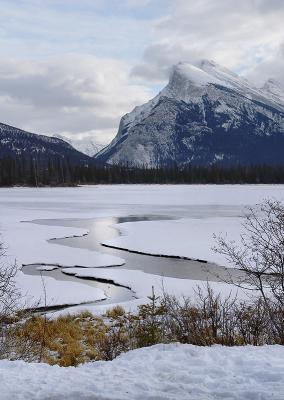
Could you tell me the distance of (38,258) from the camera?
23.0 m

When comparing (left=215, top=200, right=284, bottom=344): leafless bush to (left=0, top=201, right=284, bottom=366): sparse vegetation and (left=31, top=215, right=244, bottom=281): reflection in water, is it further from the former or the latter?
(left=31, top=215, right=244, bottom=281): reflection in water

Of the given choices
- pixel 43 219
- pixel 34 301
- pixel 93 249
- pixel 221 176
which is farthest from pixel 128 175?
pixel 34 301

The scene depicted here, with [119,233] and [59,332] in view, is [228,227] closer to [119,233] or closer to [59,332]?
[119,233]

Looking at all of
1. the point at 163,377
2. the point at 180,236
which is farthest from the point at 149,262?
the point at 163,377

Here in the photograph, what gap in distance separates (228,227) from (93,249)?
1025 centimetres

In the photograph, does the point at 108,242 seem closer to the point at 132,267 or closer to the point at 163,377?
the point at 132,267

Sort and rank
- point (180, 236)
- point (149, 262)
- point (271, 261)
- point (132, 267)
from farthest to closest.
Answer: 1. point (180, 236)
2. point (149, 262)
3. point (132, 267)
4. point (271, 261)

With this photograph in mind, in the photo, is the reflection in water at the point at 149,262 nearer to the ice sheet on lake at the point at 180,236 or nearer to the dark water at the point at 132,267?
the dark water at the point at 132,267

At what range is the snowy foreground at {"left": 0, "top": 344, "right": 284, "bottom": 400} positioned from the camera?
16.9 feet

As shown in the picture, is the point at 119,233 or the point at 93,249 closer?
the point at 93,249

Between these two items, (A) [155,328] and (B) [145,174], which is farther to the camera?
(B) [145,174]

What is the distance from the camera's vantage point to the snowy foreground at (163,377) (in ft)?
16.9

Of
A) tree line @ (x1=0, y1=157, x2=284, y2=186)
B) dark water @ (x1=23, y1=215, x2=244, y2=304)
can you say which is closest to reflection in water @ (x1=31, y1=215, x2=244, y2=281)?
dark water @ (x1=23, y1=215, x2=244, y2=304)

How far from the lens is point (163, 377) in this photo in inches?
223
